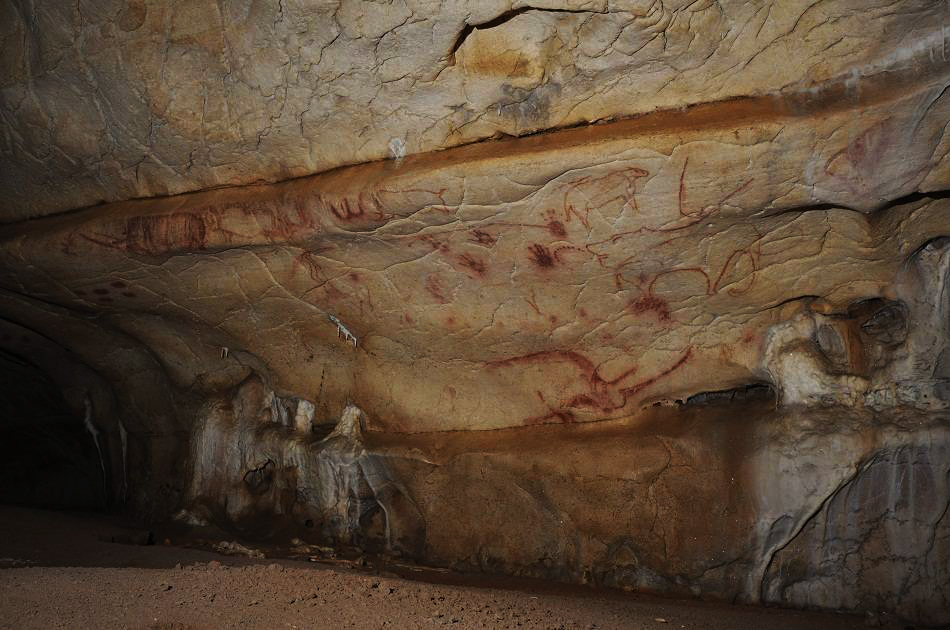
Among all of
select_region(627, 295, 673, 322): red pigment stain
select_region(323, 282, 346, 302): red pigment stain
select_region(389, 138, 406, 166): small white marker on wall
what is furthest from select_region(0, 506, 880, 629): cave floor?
select_region(389, 138, 406, 166): small white marker on wall

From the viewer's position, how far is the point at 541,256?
4.32 meters

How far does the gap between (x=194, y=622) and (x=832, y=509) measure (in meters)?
2.95

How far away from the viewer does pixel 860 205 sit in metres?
3.76

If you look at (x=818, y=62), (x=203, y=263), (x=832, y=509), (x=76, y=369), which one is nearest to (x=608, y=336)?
(x=832, y=509)

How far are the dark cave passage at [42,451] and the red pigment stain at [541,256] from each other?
196 inches

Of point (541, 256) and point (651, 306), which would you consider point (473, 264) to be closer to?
point (541, 256)

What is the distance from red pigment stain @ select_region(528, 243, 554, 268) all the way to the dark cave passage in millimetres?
4967

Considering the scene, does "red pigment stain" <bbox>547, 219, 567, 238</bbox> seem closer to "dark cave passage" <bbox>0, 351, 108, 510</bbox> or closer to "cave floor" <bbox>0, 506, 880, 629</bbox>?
"cave floor" <bbox>0, 506, 880, 629</bbox>

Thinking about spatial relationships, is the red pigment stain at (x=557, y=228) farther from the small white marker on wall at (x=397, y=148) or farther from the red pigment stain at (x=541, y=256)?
the small white marker on wall at (x=397, y=148)

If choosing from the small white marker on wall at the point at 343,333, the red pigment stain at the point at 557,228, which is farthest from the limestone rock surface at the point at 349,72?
the small white marker on wall at the point at 343,333

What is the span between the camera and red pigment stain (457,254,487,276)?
4473 millimetres

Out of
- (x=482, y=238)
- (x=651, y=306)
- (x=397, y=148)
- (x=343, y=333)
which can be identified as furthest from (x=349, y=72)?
(x=651, y=306)

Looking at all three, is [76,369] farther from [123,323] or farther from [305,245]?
[305,245]

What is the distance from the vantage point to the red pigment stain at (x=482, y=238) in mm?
4320
